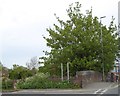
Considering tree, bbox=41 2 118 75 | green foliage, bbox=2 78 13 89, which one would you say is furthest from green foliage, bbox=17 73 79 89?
tree, bbox=41 2 118 75

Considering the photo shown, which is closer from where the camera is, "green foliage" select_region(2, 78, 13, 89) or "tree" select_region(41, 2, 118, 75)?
"green foliage" select_region(2, 78, 13, 89)

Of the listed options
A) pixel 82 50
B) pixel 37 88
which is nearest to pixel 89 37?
pixel 82 50

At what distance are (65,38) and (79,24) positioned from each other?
2.22 metres

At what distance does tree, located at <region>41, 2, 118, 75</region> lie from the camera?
1607 inches

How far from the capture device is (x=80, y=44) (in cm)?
4100

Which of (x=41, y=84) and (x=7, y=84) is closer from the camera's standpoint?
(x=7, y=84)

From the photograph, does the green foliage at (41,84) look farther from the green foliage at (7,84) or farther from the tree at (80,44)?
the tree at (80,44)

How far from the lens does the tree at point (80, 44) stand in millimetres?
40812

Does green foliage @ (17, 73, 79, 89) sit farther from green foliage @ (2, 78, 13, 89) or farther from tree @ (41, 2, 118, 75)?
tree @ (41, 2, 118, 75)

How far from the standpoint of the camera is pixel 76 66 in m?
41.7

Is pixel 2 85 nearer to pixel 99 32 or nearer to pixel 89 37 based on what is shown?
pixel 89 37

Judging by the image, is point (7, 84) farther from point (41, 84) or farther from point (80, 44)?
point (80, 44)

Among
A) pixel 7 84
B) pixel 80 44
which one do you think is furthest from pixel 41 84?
pixel 80 44

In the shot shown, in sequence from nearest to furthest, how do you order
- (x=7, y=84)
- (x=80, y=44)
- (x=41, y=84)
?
1. (x=7, y=84)
2. (x=41, y=84)
3. (x=80, y=44)
